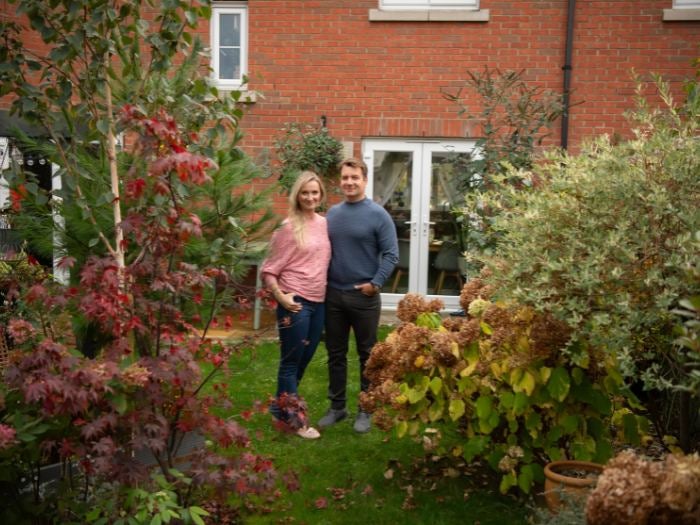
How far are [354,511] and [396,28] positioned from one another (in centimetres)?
674

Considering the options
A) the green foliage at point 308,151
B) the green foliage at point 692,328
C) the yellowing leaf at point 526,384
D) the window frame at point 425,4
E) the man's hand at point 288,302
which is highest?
the window frame at point 425,4

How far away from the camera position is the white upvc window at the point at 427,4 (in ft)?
31.1

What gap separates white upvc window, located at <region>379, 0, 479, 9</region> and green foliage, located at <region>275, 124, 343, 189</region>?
1.74 m

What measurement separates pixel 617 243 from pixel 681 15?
7.07 meters

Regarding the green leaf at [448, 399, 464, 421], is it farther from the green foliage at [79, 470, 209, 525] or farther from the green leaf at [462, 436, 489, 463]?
the green foliage at [79, 470, 209, 525]

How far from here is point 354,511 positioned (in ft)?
14.0

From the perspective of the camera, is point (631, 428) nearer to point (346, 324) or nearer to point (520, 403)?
point (520, 403)

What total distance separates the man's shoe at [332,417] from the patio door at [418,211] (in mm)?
4240

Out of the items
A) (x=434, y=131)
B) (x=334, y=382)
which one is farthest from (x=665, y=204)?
(x=434, y=131)

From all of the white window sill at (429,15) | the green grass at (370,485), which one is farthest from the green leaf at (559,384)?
the white window sill at (429,15)

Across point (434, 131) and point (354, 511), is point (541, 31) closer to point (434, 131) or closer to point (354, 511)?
point (434, 131)

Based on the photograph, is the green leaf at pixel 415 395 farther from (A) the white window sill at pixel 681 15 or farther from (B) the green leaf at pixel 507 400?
(A) the white window sill at pixel 681 15

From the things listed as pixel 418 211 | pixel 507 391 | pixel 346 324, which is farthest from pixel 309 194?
pixel 418 211

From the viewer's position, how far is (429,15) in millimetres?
9375
